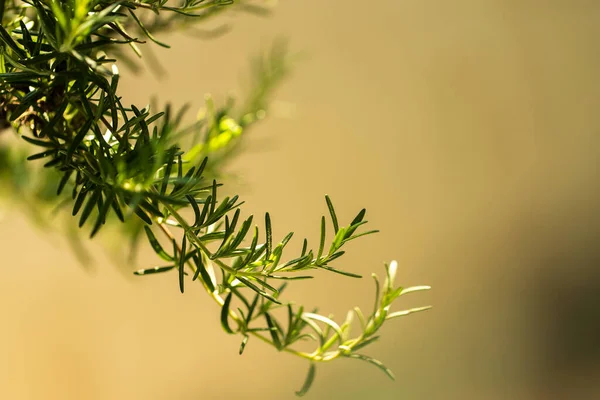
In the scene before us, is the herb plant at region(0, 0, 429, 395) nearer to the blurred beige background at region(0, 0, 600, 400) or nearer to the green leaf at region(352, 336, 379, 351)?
the green leaf at region(352, 336, 379, 351)

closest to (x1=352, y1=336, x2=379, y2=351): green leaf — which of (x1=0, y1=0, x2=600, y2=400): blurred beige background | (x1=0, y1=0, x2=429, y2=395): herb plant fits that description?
(x1=0, y1=0, x2=429, y2=395): herb plant

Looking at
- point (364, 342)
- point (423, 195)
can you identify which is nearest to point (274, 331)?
point (364, 342)

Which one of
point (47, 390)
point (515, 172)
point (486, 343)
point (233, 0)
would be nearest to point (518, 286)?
point (486, 343)

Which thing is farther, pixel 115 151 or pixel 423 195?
pixel 423 195

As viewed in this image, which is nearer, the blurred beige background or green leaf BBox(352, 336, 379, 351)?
green leaf BBox(352, 336, 379, 351)

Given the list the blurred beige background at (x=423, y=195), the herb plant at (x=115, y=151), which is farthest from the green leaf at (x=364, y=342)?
the blurred beige background at (x=423, y=195)

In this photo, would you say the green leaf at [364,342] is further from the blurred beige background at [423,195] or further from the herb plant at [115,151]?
the blurred beige background at [423,195]

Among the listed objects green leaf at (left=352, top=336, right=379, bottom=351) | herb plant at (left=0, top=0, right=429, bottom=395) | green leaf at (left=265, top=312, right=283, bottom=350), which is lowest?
green leaf at (left=352, top=336, right=379, bottom=351)

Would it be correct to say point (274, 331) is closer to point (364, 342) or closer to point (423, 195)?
point (364, 342)
